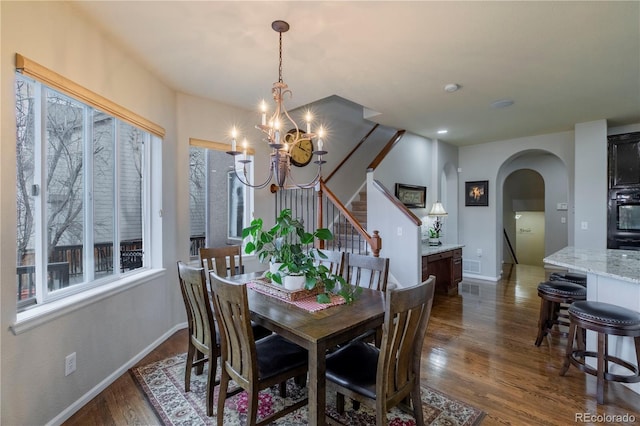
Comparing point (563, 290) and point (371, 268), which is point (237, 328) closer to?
point (371, 268)

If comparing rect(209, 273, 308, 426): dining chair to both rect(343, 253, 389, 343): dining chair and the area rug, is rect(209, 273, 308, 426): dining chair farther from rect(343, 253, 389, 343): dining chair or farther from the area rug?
rect(343, 253, 389, 343): dining chair

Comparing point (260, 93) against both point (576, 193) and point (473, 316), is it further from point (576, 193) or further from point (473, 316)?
point (576, 193)

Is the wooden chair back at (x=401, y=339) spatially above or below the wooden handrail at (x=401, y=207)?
below

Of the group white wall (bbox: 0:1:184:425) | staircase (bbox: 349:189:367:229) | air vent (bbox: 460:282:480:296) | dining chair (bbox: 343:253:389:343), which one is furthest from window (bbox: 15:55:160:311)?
air vent (bbox: 460:282:480:296)

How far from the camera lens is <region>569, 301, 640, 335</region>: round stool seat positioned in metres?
2.09

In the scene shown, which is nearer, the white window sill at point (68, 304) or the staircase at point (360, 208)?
the white window sill at point (68, 304)

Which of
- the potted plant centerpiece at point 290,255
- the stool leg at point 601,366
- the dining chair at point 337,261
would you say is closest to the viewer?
the potted plant centerpiece at point 290,255

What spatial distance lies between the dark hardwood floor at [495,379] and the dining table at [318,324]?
1.06 meters

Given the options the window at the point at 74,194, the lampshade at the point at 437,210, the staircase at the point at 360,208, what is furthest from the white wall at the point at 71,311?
the lampshade at the point at 437,210

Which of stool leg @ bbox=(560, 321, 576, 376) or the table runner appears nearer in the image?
the table runner

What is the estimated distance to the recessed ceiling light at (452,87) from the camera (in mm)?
3225

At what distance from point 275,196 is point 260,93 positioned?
4.66 feet

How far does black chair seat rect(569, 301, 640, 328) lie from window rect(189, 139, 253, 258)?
354 centimetres

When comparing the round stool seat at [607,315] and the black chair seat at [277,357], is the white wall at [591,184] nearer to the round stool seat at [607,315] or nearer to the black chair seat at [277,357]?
the round stool seat at [607,315]
